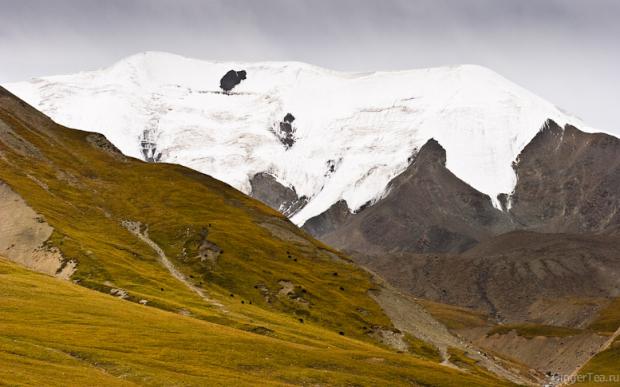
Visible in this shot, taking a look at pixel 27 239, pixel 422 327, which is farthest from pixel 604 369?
pixel 27 239

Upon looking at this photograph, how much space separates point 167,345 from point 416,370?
27.5 meters

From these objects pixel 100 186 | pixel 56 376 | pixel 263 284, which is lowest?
pixel 56 376

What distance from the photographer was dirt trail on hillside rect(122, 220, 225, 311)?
118 meters

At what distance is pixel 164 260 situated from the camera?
138625mm

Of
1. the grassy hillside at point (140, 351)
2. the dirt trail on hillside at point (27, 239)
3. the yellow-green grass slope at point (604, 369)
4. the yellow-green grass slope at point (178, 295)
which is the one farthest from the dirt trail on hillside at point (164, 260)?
the yellow-green grass slope at point (604, 369)

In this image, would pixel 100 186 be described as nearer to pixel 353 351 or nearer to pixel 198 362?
pixel 353 351

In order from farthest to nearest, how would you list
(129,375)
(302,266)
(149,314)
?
(302,266) → (149,314) → (129,375)

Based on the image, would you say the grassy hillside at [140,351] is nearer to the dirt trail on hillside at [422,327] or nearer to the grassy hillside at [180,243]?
the grassy hillside at [180,243]

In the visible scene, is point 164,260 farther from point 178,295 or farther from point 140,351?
point 140,351

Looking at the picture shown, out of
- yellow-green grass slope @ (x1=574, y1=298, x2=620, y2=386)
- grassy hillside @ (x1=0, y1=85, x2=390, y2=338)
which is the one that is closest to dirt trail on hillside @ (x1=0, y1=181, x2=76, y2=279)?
grassy hillside @ (x1=0, y1=85, x2=390, y2=338)

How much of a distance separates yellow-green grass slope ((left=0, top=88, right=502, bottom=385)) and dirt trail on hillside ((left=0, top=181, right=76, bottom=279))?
1.72m

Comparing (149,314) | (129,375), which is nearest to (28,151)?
(149,314)

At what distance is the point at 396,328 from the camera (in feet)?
448

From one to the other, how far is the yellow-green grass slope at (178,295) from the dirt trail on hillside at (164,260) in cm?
128
